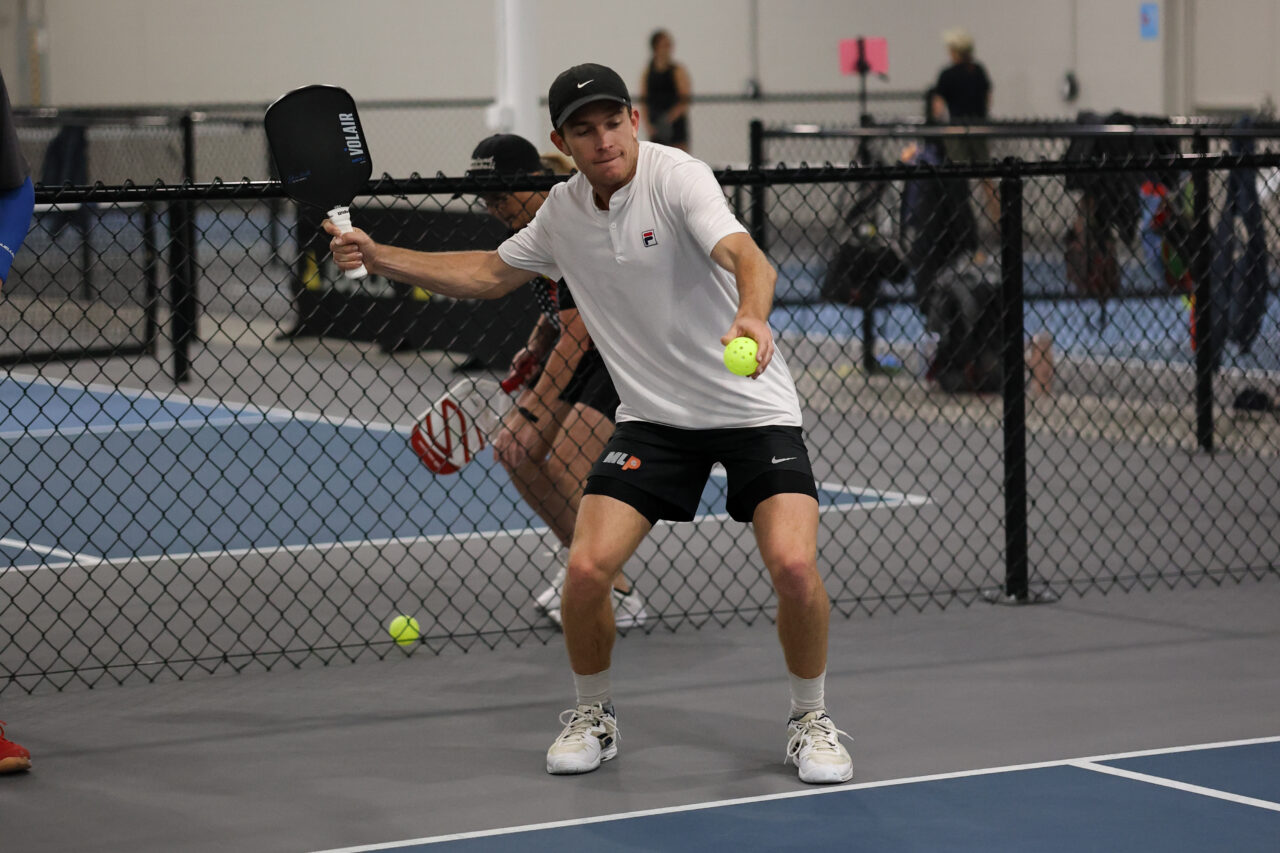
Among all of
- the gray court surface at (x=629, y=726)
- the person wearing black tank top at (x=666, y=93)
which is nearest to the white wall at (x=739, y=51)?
the person wearing black tank top at (x=666, y=93)

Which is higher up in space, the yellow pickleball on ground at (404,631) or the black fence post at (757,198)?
the black fence post at (757,198)

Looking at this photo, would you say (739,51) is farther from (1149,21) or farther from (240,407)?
(240,407)

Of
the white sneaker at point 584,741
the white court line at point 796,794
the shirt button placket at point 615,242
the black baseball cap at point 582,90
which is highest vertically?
the black baseball cap at point 582,90

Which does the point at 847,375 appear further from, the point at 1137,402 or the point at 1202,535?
the point at 1202,535

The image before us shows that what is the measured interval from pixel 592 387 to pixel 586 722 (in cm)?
145

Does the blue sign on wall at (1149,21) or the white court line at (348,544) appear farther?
the blue sign on wall at (1149,21)

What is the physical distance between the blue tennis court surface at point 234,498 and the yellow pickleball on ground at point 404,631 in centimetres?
71

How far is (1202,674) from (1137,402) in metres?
5.21

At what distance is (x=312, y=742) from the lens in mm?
4707

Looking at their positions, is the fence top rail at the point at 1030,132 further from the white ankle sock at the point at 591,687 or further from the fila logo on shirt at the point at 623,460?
the white ankle sock at the point at 591,687

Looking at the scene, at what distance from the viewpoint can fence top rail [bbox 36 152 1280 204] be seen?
498 centimetres

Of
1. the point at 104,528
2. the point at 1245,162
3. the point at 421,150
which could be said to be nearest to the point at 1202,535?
the point at 1245,162

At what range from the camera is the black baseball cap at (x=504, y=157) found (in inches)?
215

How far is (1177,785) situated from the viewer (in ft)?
13.6
